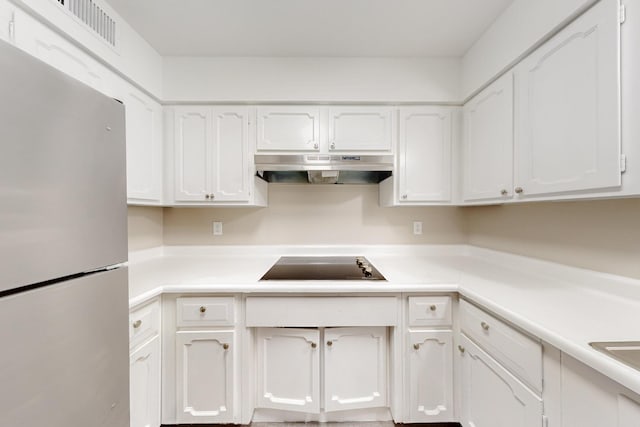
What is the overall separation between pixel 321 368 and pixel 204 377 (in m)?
0.63

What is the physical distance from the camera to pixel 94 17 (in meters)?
1.29

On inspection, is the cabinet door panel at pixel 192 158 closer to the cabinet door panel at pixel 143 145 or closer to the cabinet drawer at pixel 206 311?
the cabinet door panel at pixel 143 145

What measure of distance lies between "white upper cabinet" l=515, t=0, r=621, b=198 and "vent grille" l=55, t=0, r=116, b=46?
208 centimetres

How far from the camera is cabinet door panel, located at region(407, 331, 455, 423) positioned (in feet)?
4.72

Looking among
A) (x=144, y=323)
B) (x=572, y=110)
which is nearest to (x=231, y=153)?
(x=144, y=323)

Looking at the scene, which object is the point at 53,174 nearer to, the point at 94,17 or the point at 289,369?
the point at 94,17

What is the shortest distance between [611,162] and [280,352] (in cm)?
164

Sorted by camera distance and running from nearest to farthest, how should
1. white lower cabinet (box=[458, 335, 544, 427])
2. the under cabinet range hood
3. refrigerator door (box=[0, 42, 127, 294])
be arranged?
refrigerator door (box=[0, 42, 127, 294]), white lower cabinet (box=[458, 335, 544, 427]), the under cabinet range hood

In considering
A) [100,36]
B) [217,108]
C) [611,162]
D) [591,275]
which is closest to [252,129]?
[217,108]

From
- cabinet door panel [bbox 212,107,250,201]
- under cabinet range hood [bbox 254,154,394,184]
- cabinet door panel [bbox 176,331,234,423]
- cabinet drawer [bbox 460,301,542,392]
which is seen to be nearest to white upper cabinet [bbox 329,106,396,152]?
under cabinet range hood [bbox 254,154,394,184]

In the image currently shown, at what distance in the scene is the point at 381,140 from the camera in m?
1.89

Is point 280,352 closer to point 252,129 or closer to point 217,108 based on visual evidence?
point 252,129

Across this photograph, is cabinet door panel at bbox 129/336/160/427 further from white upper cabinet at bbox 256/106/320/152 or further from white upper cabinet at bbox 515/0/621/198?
white upper cabinet at bbox 515/0/621/198

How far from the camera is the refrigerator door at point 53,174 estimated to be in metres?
0.49
